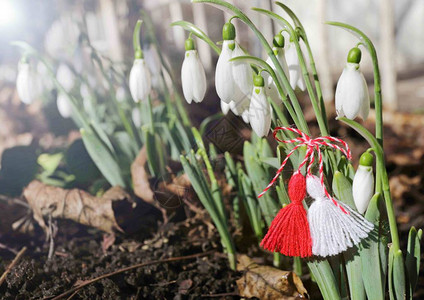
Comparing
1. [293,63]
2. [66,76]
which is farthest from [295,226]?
[66,76]

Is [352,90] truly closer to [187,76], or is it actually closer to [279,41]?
[279,41]

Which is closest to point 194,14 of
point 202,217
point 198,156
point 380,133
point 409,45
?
point 198,156

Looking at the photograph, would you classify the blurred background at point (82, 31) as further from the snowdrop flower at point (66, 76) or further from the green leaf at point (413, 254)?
the green leaf at point (413, 254)

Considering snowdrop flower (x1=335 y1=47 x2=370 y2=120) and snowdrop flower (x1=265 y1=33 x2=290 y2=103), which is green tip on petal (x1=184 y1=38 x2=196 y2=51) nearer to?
snowdrop flower (x1=265 y1=33 x2=290 y2=103)

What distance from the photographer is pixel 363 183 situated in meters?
0.62

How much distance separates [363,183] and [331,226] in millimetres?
81

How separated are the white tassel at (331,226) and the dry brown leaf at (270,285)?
6.9 inches

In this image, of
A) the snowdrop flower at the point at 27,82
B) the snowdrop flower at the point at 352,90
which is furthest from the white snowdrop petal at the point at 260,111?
the snowdrop flower at the point at 27,82

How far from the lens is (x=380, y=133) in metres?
0.66

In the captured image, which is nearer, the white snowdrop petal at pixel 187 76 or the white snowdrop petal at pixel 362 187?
the white snowdrop petal at pixel 362 187

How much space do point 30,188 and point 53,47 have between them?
0.38m

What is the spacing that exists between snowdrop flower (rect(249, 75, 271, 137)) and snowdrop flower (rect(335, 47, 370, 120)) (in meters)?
0.11

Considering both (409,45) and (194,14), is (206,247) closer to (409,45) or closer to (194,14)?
(194,14)

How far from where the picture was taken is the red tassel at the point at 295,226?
2.20 feet
